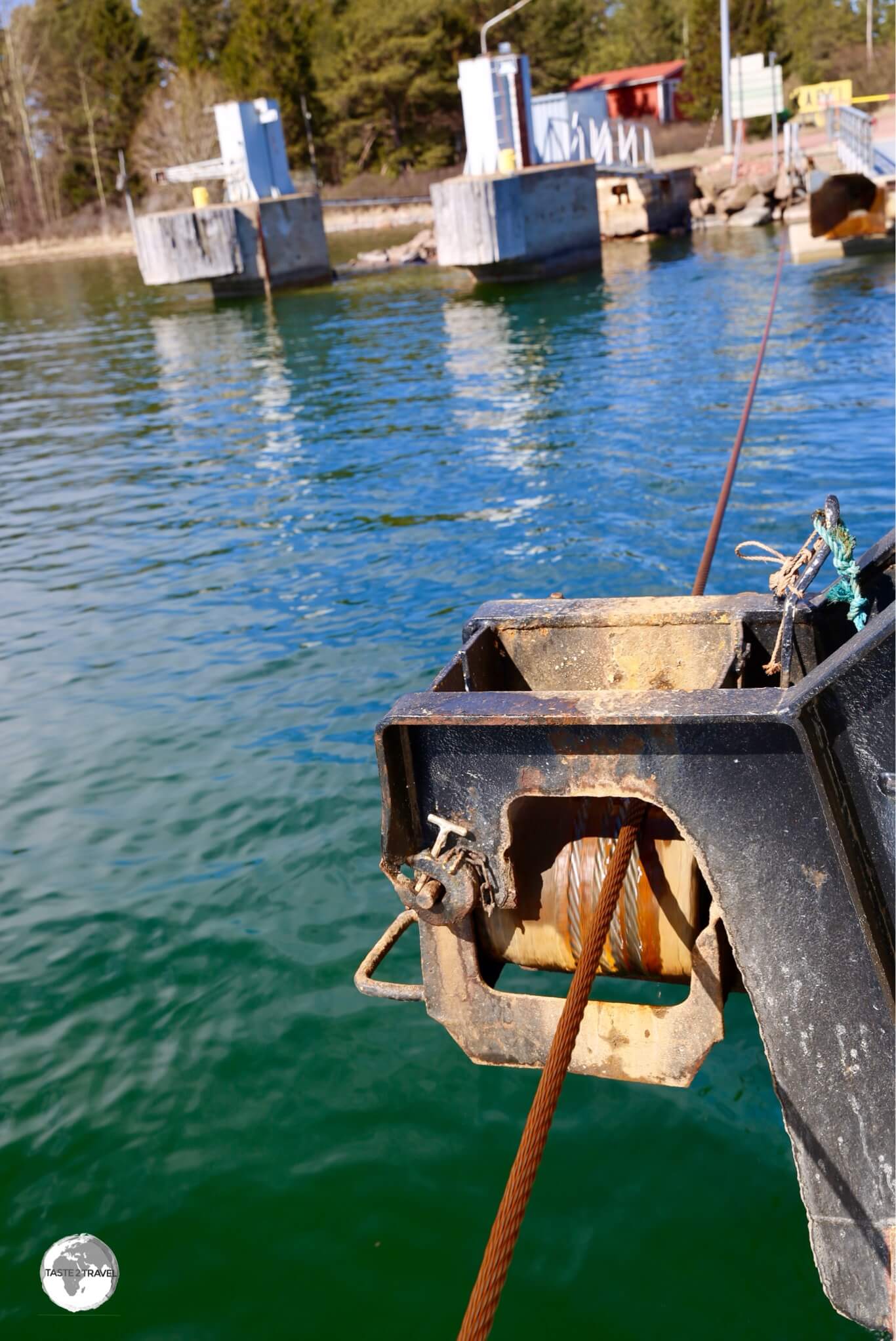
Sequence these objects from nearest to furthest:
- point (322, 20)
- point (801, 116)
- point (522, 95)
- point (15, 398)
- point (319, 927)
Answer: point (319, 927) < point (15, 398) < point (522, 95) < point (801, 116) < point (322, 20)

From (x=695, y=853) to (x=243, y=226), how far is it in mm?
33035

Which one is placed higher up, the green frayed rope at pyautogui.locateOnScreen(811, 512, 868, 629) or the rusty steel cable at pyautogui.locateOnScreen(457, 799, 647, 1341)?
the green frayed rope at pyautogui.locateOnScreen(811, 512, 868, 629)

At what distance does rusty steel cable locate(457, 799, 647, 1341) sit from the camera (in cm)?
212

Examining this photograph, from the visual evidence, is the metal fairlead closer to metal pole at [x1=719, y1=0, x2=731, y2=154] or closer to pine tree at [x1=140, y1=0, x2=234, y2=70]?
metal pole at [x1=719, y1=0, x2=731, y2=154]

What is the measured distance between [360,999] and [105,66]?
80509 millimetres

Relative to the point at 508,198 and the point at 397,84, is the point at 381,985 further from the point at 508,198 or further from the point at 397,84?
the point at 397,84

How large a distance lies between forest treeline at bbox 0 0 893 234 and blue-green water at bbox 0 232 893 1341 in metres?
52.0

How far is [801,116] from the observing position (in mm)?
48219

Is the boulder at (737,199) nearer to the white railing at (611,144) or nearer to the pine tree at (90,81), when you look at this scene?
the white railing at (611,144)

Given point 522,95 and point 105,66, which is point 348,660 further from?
point 105,66

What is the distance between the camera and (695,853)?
257 cm

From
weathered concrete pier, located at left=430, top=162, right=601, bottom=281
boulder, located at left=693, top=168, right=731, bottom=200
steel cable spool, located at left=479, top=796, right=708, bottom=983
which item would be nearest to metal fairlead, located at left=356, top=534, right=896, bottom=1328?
steel cable spool, located at left=479, top=796, right=708, bottom=983

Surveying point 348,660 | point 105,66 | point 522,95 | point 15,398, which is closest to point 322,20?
point 105,66

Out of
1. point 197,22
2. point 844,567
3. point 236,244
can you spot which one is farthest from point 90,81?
point 844,567
